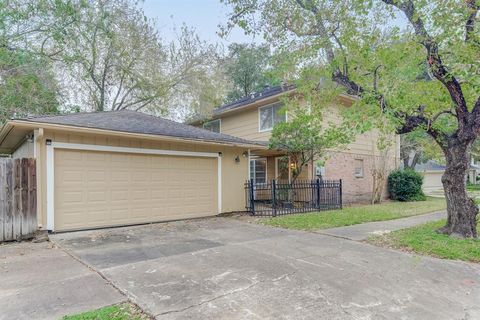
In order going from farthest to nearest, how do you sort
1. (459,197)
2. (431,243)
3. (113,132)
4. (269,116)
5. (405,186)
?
(405,186)
(269,116)
(113,132)
(459,197)
(431,243)

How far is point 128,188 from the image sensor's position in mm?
8531

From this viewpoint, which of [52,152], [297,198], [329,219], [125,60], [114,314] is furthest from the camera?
[125,60]

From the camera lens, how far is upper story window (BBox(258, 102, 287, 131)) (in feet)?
44.9

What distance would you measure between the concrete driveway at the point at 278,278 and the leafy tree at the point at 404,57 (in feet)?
9.30

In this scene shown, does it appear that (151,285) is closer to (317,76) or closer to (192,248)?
(192,248)

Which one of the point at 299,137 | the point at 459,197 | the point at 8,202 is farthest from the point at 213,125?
the point at 459,197

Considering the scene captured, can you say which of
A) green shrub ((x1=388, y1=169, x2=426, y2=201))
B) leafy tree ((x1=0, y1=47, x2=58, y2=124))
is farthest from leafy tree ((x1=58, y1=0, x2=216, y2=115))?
green shrub ((x1=388, y1=169, x2=426, y2=201))

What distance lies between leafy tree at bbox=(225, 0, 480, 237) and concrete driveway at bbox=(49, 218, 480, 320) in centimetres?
283

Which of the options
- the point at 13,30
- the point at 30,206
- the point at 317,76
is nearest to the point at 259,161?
the point at 317,76

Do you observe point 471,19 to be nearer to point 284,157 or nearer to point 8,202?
point 284,157

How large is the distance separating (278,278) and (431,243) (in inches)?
149

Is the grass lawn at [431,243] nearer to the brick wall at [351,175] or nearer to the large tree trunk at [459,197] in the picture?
the large tree trunk at [459,197]

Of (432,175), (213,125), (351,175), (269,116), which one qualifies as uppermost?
(213,125)

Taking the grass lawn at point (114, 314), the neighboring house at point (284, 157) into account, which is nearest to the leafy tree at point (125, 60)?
the neighboring house at point (284, 157)
